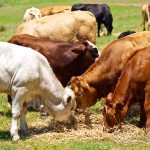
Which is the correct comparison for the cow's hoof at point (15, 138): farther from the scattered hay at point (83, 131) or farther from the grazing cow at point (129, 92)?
the grazing cow at point (129, 92)

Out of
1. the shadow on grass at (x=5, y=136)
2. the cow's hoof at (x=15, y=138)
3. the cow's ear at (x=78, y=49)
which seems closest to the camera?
the cow's hoof at (x=15, y=138)

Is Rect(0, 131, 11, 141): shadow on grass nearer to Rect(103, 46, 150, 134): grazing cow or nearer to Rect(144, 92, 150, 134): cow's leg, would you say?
Rect(103, 46, 150, 134): grazing cow

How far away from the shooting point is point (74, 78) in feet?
→ 30.0

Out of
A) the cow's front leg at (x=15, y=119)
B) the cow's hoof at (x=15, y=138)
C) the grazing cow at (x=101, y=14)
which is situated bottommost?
the grazing cow at (x=101, y=14)

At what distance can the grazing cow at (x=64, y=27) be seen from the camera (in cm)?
1272

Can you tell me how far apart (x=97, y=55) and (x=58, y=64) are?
89 centimetres

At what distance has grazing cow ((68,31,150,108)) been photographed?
30.0 ft

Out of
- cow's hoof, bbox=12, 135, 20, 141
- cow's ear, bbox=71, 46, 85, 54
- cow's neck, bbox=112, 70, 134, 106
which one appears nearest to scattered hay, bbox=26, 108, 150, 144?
cow's hoof, bbox=12, 135, 20, 141

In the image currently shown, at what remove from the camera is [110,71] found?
30.8 ft

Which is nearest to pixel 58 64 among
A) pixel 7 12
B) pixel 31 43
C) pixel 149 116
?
pixel 31 43

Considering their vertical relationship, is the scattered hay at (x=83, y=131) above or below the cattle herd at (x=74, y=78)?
below

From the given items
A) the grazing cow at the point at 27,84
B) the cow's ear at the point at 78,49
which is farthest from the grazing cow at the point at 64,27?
the grazing cow at the point at 27,84

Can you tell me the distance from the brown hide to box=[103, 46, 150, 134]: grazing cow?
1.85 metres

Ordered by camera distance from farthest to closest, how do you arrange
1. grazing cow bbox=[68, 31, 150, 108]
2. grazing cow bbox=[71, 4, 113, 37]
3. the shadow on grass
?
grazing cow bbox=[71, 4, 113, 37], grazing cow bbox=[68, 31, 150, 108], the shadow on grass
